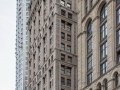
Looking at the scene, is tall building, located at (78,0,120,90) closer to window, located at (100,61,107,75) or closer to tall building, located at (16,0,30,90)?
window, located at (100,61,107,75)

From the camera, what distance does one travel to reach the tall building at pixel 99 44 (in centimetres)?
6519

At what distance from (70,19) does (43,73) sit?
1458cm

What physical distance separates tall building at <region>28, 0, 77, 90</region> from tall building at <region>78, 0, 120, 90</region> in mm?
17510

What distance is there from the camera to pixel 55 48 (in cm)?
9581

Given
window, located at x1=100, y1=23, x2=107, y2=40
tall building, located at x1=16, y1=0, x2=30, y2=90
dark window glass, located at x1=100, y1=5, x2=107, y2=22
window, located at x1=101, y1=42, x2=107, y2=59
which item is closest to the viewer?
window, located at x1=101, y1=42, x2=107, y2=59

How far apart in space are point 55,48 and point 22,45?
3165 inches

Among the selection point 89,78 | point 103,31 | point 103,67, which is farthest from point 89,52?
point 103,67

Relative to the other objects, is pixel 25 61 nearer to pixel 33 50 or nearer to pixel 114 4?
pixel 33 50

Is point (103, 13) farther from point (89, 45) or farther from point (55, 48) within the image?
point (55, 48)

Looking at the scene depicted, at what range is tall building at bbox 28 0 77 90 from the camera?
9494cm

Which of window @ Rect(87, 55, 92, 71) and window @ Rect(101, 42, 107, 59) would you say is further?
window @ Rect(87, 55, 92, 71)

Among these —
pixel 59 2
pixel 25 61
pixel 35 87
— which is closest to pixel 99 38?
pixel 59 2

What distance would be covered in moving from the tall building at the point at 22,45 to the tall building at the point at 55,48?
190 feet

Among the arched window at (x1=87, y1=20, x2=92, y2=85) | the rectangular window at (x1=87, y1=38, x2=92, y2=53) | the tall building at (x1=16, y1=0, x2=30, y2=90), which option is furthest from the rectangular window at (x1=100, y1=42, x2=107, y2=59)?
the tall building at (x1=16, y1=0, x2=30, y2=90)
